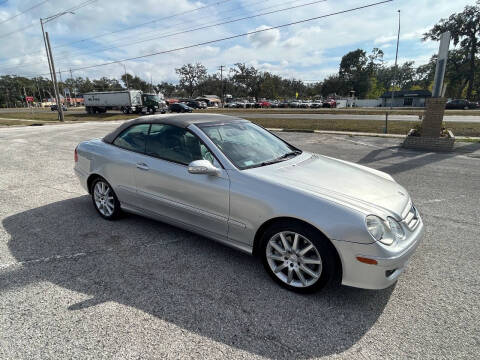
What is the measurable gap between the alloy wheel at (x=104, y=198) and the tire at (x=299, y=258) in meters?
2.40

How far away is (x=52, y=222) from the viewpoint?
4105 mm

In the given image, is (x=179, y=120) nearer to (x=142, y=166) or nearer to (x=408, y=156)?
(x=142, y=166)

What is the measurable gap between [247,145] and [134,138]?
1544 mm

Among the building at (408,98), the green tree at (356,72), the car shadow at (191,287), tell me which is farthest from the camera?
the green tree at (356,72)

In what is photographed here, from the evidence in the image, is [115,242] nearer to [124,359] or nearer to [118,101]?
[124,359]

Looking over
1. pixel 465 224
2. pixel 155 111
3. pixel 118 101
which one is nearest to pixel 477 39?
pixel 155 111

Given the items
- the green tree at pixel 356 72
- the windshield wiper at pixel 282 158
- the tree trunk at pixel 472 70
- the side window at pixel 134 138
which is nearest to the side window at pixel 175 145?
the side window at pixel 134 138

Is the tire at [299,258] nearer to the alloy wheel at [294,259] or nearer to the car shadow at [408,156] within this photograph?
the alloy wheel at [294,259]

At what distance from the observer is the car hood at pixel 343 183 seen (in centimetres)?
245

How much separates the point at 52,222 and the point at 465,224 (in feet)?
18.8

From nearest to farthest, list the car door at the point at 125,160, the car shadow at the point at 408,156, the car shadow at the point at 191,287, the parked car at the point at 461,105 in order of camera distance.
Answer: the car shadow at the point at 191,287 < the car door at the point at 125,160 < the car shadow at the point at 408,156 < the parked car at the point at 461,105

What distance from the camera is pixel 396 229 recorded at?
2.39m

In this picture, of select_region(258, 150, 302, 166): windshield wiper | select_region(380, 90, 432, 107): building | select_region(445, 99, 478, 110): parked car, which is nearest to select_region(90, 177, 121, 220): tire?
select_region(258, 150, 302, 166): windshield wiper

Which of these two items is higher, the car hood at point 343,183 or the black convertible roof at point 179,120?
Answer: the black convertible roof at point 179,120
